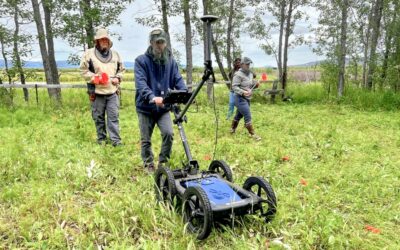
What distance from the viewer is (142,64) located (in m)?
4.79

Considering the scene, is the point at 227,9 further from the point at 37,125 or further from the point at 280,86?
the point at 37,125

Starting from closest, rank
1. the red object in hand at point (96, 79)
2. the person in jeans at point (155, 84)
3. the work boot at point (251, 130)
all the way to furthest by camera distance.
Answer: the person in jeans at point (155, 84)
the red object in hand at point (96, 79)
the work boot at point (251, 130)

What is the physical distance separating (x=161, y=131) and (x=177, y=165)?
52cm

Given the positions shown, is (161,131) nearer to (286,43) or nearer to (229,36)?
(229,36)

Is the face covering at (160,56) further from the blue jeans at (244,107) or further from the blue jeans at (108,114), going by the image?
the blue jeans at (244,107)

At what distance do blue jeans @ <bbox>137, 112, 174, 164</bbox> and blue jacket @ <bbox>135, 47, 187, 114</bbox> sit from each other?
0.11m

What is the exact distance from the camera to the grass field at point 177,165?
3.51 metres

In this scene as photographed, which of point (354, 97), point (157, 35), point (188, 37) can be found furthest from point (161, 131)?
point (354, 97)

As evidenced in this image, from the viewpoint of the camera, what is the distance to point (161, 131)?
16.9 feet

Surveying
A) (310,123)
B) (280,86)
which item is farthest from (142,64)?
(280,86)

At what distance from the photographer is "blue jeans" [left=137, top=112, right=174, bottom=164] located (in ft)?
16.7

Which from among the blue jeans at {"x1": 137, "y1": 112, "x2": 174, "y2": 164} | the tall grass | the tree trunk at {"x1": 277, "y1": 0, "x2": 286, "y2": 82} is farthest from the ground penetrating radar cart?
the tree trunk at {"x1": 277, "y1": 0, "x2": 286, "y2": 82}

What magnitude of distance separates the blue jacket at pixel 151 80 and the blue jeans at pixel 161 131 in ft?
0.35

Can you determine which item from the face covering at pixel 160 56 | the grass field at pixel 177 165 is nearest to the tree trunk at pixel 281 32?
the grass field at pixel 177 165
